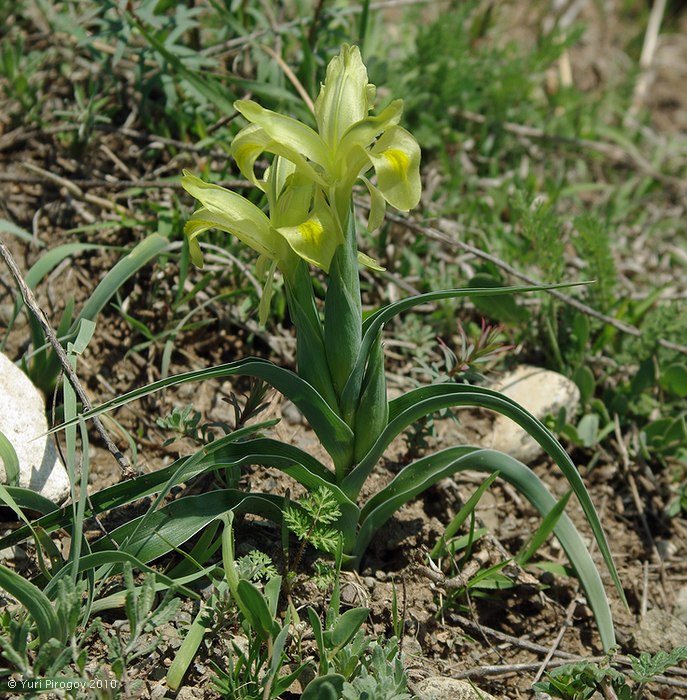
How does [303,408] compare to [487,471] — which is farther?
[487,471]

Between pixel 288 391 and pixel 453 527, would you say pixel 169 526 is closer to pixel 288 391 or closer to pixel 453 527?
pixel 288 391

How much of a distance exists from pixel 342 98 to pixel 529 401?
1.42m

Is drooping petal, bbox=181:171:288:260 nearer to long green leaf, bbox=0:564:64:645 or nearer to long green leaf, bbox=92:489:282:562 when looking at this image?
long green leaf, bbox=92:489:282:562

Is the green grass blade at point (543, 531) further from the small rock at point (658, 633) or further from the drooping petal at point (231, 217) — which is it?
the drooping petal at point (231, 217)

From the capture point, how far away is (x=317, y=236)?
5.64 ft

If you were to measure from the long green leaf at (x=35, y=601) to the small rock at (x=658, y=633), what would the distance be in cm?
153

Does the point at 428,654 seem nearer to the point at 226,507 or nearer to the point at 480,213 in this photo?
the point at 226,507

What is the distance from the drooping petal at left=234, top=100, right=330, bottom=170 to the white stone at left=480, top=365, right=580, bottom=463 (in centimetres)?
124

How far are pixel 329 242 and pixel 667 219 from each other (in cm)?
267

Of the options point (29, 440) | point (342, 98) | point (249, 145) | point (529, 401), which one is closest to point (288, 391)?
point (249, 145)

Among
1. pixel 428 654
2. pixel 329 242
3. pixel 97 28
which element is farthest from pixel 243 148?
pixel 97 28

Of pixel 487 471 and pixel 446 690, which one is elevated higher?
pixel 487 471

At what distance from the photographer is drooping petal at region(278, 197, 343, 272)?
169 centimetres

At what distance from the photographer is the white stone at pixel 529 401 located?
2.69 metres
